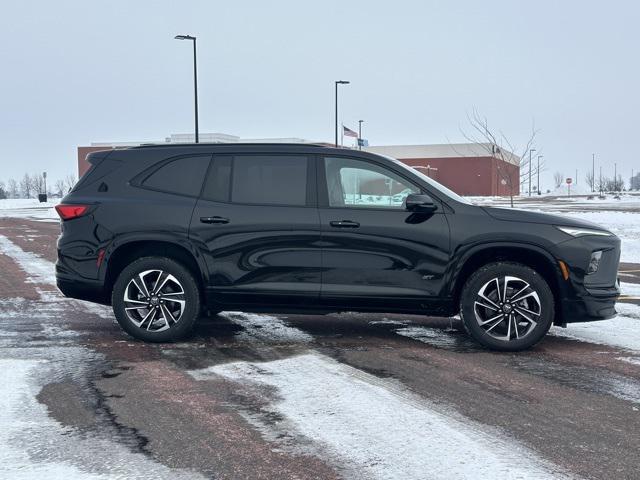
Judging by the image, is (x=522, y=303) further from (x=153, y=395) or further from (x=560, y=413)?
(x=153, y=395)

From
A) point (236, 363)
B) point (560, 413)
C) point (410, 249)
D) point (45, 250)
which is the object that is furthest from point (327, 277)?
point (45, 250)

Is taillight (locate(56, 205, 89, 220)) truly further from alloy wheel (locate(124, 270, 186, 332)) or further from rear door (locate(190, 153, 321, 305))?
rear door (locate(190, 153, 321, 305))

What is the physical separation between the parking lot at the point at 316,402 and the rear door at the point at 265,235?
0.53 m

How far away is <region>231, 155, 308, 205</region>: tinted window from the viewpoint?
267 inches

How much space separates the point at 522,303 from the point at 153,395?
327 cm

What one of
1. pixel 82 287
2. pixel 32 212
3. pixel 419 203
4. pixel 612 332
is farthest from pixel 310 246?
pixel 32 212

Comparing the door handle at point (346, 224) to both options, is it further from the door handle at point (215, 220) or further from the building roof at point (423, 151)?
the building roof at point (423, 151)

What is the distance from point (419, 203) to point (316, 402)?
2.31 metres

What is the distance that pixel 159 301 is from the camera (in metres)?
6.75

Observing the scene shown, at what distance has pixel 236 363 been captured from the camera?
5.96m

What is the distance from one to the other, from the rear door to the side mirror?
837 millimetres

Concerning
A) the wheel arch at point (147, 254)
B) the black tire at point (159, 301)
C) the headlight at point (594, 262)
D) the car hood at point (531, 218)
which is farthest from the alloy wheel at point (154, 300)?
the headlight at point (594, 262)

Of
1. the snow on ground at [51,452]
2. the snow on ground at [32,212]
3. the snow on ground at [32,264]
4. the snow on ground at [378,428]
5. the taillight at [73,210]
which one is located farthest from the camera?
the snow on ground at [32,212]

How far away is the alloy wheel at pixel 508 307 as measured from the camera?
6.42 meters
